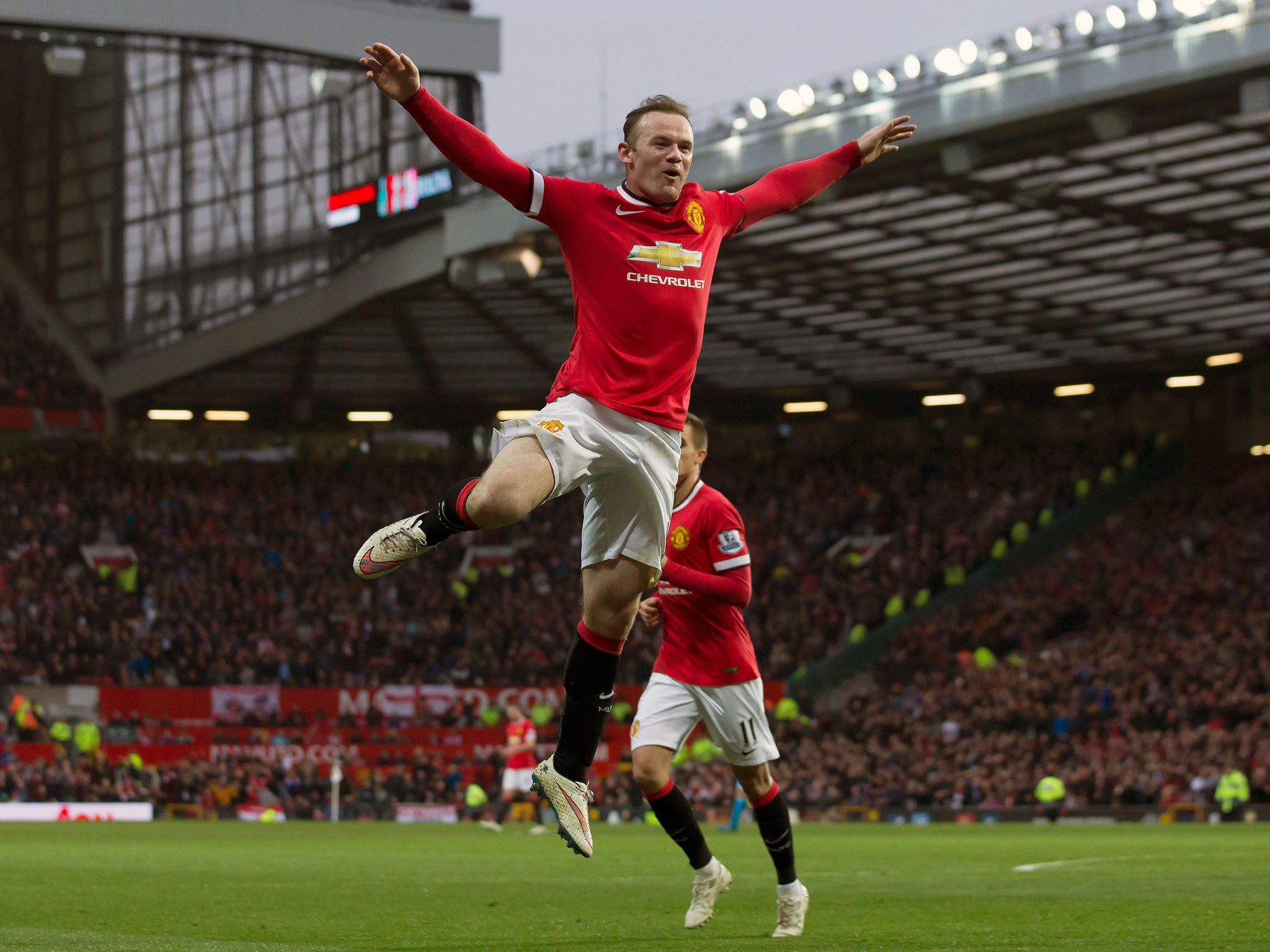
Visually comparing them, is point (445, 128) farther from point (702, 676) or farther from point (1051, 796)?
point (1051, 796)

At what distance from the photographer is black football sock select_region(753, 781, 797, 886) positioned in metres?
8.19

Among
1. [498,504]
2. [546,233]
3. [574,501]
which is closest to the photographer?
[498,504]

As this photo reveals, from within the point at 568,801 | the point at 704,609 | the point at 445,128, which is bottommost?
the point at 568,801

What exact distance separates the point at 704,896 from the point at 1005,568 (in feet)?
110

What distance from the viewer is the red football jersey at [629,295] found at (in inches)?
246

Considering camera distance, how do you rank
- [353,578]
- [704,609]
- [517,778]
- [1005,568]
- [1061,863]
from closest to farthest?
1. [704,609]
2. [1061,863]
3. [517,778]
4. [1005,568]
5. [353,578]

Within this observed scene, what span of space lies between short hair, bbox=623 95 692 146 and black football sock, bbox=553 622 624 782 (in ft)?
6.74

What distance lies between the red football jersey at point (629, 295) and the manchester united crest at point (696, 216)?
0.01 meters

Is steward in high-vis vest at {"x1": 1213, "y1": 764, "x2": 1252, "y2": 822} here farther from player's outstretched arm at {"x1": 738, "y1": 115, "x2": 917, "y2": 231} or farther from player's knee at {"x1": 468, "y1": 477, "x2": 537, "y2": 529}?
player's knee at {"x1": 468, "y1": 477, "x2": 537, "y2": 529}

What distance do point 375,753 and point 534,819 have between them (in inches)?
213

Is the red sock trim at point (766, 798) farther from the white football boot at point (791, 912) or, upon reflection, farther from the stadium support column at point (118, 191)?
the stadium support column at point (118, 191)

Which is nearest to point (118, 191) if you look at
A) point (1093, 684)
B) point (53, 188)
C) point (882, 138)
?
point (53, 188)

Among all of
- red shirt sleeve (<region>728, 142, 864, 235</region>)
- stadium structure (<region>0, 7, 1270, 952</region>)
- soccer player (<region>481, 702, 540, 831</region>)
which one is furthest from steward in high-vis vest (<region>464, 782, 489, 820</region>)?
red shirt sleeve (<region>728, 142, 864, 235</region>)

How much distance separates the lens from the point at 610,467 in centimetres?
627
